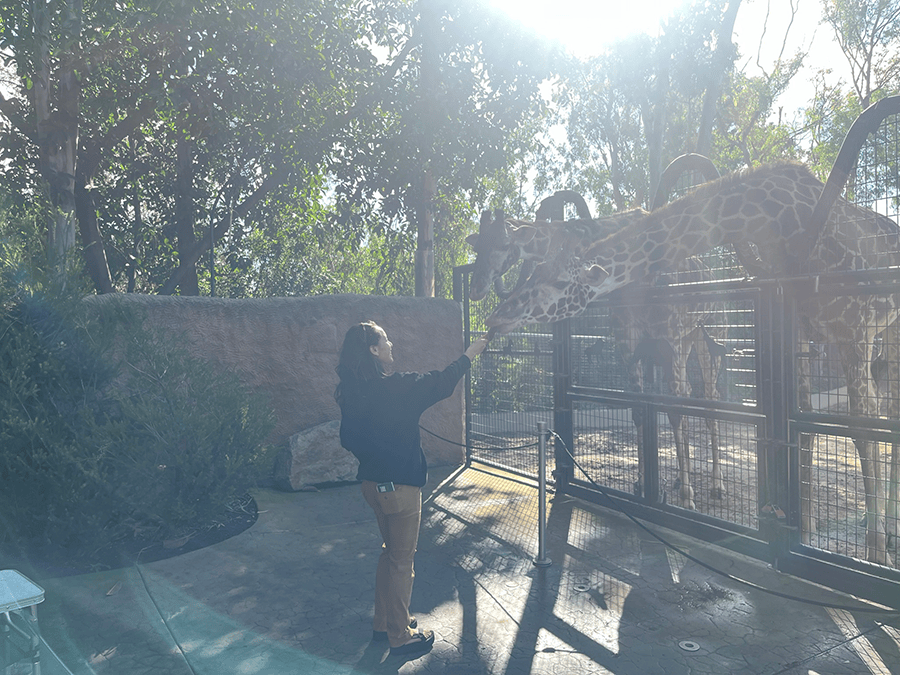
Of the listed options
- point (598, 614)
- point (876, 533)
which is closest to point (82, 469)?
point (598, 614)

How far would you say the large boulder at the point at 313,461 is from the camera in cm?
762

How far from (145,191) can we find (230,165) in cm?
203

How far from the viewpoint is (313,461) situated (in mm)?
7758

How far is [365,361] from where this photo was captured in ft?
12.8

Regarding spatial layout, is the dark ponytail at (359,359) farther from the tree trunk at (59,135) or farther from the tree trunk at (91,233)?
the tree trunk at (91,233)

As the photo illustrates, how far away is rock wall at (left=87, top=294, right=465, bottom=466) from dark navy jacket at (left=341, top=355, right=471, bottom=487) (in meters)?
3.81

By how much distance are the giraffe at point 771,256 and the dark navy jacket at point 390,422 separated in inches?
83.9

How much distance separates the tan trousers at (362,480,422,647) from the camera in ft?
12.3

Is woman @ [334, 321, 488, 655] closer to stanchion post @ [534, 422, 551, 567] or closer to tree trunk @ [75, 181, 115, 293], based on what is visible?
stanchion post @ [534, 422, 551, 567]

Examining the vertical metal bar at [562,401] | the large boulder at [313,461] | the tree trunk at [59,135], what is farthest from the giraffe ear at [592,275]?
the tree trunk at [59,135]

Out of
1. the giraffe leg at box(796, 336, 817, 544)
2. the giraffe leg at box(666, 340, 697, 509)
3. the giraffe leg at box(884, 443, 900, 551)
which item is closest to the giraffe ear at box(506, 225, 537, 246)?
the giraffe leg at box(666, 340, 697, 509)

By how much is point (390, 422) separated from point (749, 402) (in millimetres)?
3330

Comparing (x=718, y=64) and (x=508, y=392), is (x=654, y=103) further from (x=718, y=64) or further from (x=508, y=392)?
(x=508, y=392)

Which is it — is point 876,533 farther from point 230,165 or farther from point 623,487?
point 230,165
